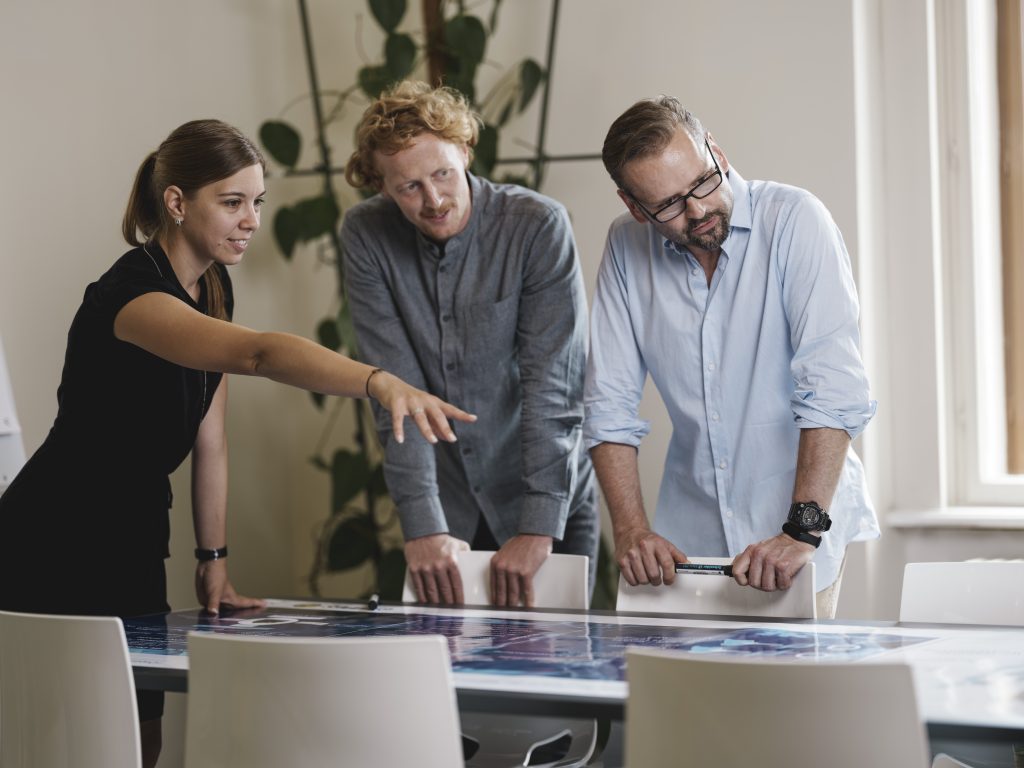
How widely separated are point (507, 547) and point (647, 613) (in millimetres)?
465

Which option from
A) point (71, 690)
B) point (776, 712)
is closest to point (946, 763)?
point (776, 712)

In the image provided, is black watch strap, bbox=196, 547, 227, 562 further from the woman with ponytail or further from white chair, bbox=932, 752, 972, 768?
white chair, bbox=932, 752, 972, 768

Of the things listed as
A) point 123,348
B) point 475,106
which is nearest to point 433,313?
point 123,348

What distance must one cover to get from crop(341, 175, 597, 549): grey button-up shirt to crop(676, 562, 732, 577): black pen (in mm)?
382

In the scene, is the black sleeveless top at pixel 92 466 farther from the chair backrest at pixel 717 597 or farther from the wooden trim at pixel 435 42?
the wooden trim at pixel 435 42

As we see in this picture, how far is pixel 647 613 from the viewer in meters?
2.25

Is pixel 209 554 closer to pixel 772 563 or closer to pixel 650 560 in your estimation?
pixel 650 560

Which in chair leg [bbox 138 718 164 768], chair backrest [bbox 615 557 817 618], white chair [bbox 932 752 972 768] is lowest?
chair leg [bbox 138 718 164 768]

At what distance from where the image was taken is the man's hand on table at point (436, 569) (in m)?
2.62

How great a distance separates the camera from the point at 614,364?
2568mm

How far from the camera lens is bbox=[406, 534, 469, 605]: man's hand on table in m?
2.62

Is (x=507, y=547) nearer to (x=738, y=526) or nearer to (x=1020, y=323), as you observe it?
(x=738, y=526)

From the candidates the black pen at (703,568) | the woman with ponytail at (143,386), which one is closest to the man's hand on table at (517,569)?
the black pen at (703,568)

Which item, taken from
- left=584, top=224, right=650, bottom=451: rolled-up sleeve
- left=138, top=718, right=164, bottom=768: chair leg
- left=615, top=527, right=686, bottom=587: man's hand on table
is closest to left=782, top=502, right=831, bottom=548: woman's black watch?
left=615, top=527, right=686, bottom=587: man's hand on table
